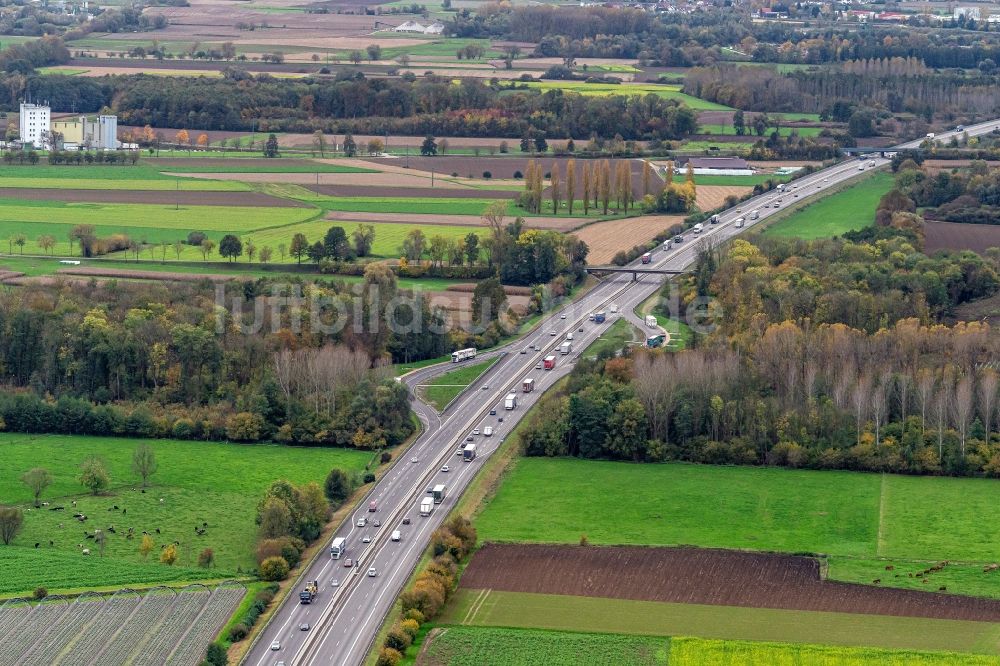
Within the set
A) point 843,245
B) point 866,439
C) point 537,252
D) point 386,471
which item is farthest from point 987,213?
point 386,471

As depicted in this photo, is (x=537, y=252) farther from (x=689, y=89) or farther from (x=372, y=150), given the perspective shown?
(x=689, y=89)

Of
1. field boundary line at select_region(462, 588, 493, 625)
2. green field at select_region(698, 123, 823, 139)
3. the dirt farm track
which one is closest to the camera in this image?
field boundary line at select_region(462, 588, 493, 625)

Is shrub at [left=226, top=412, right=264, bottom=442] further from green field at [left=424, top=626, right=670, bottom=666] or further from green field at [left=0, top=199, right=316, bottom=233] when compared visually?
green field at [left=0, top=199, right=316, bottom=233]

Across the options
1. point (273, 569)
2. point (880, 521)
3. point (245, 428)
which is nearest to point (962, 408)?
point (880, 521)

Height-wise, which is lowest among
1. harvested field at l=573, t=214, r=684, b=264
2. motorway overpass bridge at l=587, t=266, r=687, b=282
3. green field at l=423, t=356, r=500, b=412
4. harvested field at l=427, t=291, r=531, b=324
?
green field at l=423, t=356, r=500, b=412

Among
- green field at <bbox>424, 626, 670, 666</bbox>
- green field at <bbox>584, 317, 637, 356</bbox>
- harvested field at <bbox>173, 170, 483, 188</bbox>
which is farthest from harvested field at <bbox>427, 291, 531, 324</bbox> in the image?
green field at <bbox>424, 626, 670, 666</bbox>

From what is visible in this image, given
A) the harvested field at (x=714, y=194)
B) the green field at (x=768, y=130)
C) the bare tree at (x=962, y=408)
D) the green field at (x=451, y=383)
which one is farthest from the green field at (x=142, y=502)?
the green field at (x=768, y=130)

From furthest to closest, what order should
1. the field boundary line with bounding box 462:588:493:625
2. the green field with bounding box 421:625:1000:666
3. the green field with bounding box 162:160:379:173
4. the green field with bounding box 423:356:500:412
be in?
the green field with bounding box 162:160:379:173
the green field with bounding box 423:356:500:412
the field boundary line with bounding box 462:588:493:625
the green field with bounding box 421:625:1000:666
